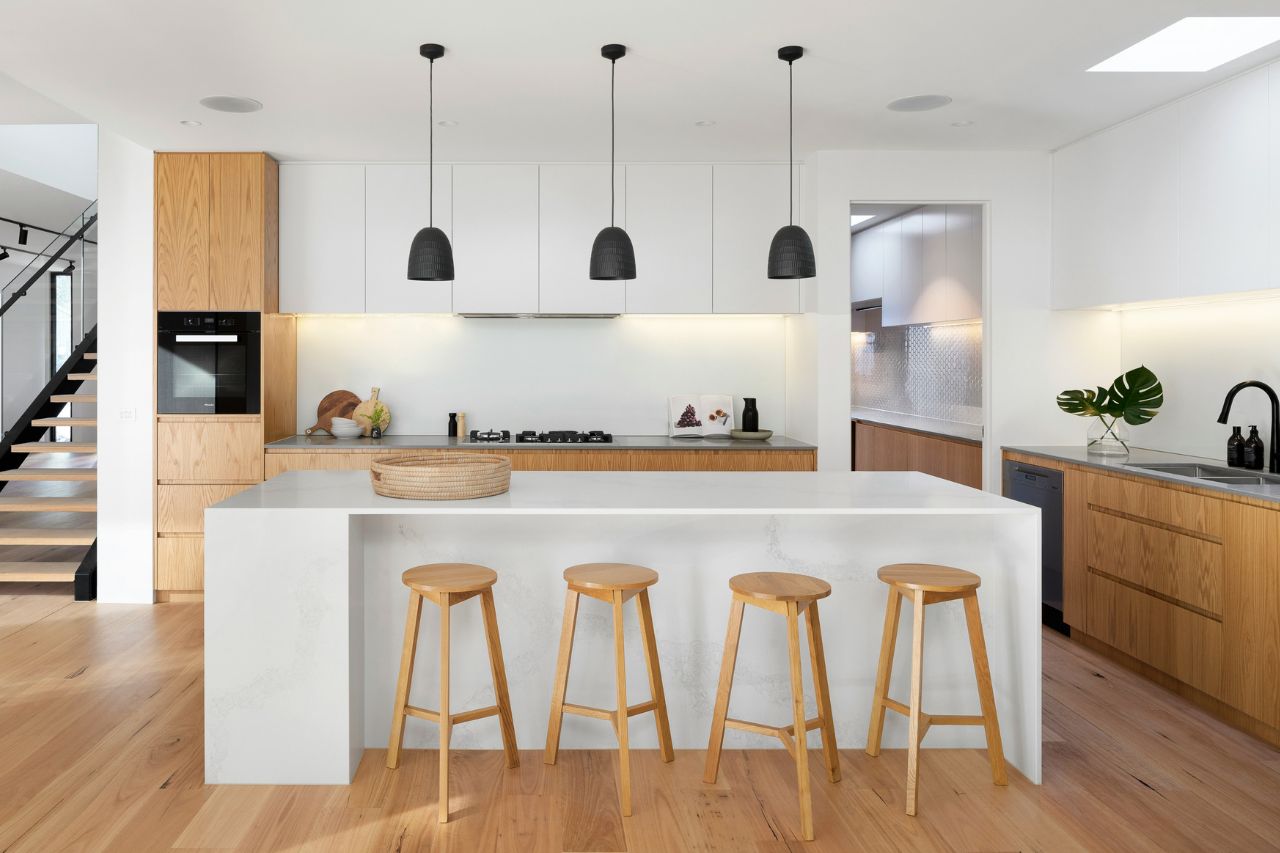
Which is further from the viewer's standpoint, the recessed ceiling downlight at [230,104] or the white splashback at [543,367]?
the white splashback at [543,367]

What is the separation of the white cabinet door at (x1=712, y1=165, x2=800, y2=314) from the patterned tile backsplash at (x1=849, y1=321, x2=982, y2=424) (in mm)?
561

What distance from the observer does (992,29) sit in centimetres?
320

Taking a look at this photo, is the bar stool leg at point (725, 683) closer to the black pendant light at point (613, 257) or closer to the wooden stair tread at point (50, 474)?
the black pendant light at point (613, 257)

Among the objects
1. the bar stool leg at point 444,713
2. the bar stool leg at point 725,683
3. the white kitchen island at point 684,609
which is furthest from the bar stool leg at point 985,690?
the bar stool leg at point 444,713

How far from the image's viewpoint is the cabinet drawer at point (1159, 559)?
3.38 meters

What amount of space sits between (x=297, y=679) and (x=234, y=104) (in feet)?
8.69

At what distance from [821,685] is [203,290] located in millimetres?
3911

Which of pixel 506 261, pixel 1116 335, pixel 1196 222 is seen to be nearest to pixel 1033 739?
pixel 1196 222

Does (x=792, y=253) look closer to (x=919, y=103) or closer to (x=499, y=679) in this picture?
(x=919, y=103)

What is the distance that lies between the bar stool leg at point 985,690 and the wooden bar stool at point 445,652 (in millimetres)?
1439

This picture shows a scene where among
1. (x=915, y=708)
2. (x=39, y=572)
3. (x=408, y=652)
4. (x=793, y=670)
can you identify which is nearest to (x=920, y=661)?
(x=915, y=708)

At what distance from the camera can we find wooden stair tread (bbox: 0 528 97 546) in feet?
16.8

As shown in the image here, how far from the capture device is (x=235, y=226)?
4922 mm

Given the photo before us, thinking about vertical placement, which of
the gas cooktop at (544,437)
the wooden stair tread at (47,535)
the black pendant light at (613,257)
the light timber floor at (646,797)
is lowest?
the light timber floor at (646,797)
